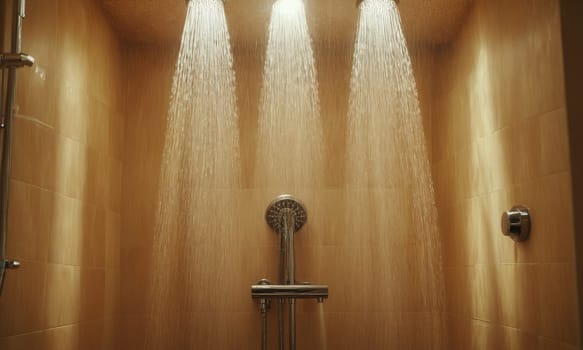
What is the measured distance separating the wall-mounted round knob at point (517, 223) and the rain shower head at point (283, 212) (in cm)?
78

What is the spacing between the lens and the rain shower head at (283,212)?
220 centimetres

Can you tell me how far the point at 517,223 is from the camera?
1.59m

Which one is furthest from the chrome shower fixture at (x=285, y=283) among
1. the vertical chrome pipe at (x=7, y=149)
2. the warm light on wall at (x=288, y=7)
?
the vertical chrome pipe at (x=7, y=149)

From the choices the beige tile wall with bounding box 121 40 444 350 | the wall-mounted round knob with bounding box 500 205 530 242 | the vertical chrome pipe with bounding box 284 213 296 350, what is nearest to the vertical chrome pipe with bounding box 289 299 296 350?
the vertical chrome pipe with bounding box 284 213 296 350

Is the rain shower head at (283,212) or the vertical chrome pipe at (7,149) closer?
the vertical chrome pipe at (7,149)

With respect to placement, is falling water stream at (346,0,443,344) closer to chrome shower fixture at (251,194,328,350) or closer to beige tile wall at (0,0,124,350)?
chrome shower fixture at (251,194,328,350)

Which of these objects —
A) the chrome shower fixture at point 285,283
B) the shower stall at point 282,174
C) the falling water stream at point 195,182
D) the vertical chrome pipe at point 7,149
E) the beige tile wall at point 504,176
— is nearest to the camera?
the vertical chrome pipe at point 7,149

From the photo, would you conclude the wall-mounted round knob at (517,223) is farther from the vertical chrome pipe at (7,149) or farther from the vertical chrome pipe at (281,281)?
the vertical chrome pipe at (7,149)

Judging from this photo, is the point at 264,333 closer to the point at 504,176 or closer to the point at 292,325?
the point at 292,325

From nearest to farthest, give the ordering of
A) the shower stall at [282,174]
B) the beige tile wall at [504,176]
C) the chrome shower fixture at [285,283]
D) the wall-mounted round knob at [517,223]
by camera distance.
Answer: the beige tile wall at [504,176]
the wall-mounted round knob at [517,223]
the chrome shower fixture at [285,283]
the shower stall at [282,174]

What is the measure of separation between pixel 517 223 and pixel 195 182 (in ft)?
3.64

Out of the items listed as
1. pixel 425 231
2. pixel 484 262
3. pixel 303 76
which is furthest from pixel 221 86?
pixel 484 262

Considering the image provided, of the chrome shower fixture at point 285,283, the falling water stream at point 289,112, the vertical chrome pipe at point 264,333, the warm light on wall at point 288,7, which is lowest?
the vertical chrome pipe at point 264,333

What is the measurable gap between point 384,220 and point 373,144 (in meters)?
0.28
